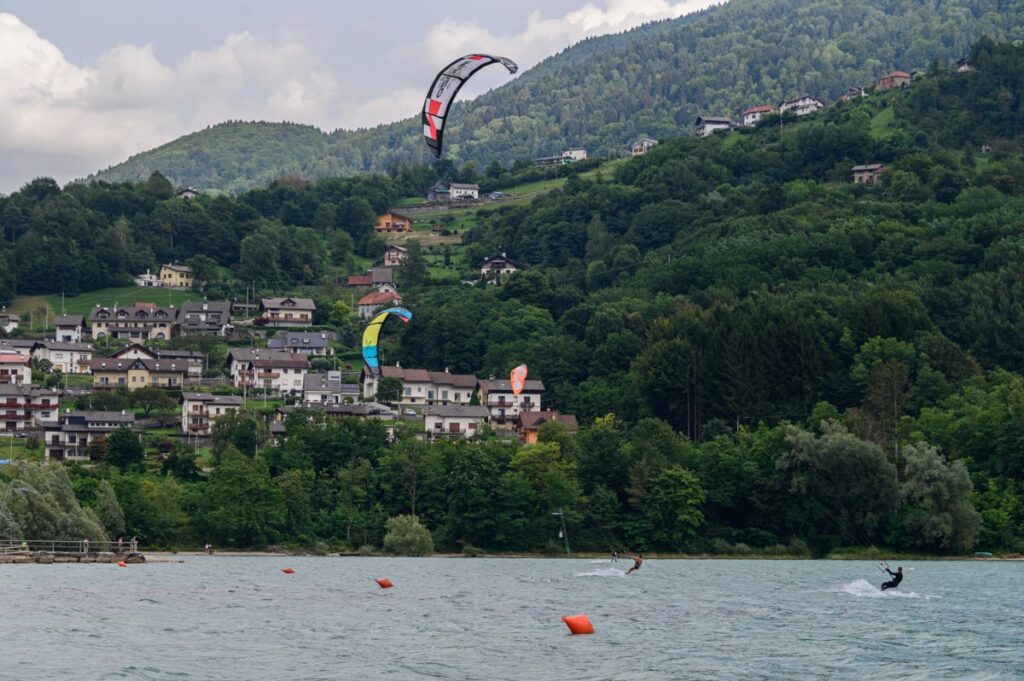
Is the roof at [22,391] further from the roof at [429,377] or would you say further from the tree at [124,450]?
the roof at [429,377]

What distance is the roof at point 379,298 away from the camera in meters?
147

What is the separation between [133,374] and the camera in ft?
397

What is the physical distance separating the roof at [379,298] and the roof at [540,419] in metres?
41.6

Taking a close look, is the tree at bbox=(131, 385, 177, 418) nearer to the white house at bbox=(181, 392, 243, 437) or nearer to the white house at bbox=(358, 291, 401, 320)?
the white house at bbox=(181, 392, 243, 437)

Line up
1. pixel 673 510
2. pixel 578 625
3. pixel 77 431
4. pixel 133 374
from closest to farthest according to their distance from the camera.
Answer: pixel 578 625
pixel 673 510
pixel 77 431
pixel 133 374

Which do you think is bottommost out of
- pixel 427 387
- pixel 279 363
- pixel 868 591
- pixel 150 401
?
pixel 868 591

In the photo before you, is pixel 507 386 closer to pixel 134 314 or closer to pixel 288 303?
pixel 288 303

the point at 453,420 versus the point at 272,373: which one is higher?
the point at 272,373

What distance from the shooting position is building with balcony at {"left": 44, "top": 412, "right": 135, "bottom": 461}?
321ft

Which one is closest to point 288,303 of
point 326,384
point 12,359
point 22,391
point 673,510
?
point 326,384

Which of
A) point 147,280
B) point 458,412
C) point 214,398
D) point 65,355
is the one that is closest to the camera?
point 214,398

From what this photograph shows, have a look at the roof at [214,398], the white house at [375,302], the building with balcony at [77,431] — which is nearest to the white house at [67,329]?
the white house at [375,302]

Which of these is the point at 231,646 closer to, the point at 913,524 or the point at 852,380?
the point at 913,524

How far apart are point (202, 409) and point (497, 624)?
67.4m
